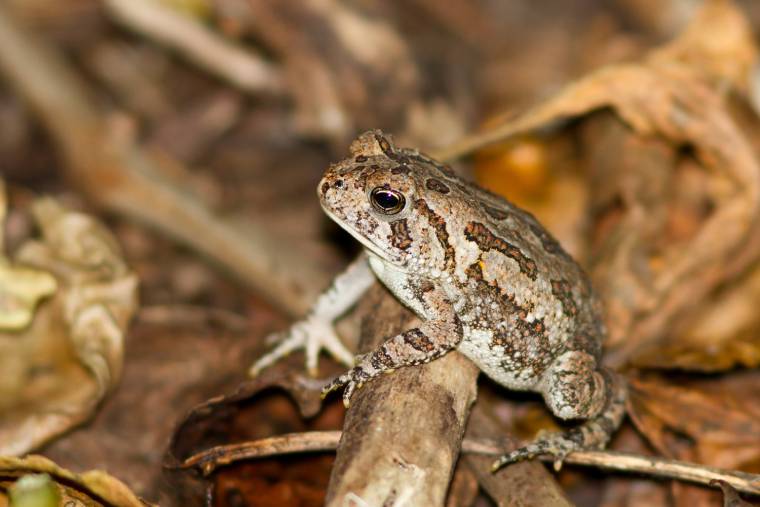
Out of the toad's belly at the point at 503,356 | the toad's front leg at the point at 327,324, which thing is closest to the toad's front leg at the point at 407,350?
the toad's belly at the point at 503,356

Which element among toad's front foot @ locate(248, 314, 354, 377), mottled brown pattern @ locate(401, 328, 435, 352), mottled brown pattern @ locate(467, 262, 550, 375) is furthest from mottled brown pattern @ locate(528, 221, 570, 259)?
toad's front foot @ locate(248, 314, 354, 377)

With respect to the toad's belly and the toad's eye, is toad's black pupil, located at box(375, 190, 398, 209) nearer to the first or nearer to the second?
the toad's eye

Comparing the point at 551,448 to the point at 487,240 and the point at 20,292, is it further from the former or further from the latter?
the point at 20,292

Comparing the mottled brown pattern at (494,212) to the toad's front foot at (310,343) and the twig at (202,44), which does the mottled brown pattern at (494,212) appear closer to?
the toad's front foot at (310,343)

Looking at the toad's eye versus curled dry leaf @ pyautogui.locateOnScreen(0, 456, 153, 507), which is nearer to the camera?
curled dry leaf @ pyautogui.locateOnScreen(0, 456, 153, 507)

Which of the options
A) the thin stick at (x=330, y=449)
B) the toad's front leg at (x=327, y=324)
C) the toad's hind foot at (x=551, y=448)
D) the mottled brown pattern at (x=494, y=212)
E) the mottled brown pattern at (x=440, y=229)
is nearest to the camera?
the thin stick at (x=330, y=449)

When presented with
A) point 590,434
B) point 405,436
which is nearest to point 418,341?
point 405,436

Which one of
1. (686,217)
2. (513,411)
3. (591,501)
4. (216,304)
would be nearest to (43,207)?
(216,304)
